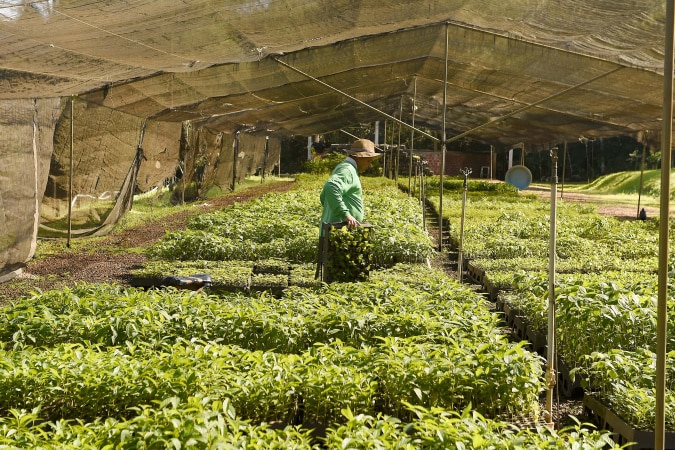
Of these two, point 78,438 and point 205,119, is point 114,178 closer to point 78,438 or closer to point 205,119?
point 205,119

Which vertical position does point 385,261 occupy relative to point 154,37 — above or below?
below

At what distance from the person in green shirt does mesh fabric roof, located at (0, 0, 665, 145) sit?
1663 mm

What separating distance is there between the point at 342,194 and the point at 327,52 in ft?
14.5

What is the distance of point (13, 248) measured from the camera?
9.66 metres

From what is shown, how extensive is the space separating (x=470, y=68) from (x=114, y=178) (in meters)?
6.69

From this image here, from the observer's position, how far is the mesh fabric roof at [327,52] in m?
7.98

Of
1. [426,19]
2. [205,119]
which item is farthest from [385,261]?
[205,119]

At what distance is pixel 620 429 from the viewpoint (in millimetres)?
4473

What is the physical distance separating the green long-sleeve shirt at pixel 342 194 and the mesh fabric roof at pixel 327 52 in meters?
1.85

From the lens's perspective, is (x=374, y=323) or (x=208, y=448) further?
(x=374, y=323)

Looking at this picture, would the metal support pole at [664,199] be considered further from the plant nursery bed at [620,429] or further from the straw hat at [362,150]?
the straw hat at [362,150]

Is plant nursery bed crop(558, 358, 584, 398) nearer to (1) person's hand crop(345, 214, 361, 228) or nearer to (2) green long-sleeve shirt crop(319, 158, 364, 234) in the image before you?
(1) person's hand crop(345, 214, 361, 228)

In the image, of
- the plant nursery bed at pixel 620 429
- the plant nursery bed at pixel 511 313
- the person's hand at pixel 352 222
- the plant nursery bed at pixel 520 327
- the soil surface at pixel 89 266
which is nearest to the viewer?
the plant nursery bed at pixel 620 429

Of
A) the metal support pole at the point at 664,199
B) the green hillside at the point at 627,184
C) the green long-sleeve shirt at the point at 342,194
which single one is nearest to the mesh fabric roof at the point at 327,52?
the green long-sleeve shirt at the point at 342,194
